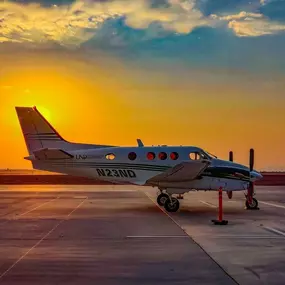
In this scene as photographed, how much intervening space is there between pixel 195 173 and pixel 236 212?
2.57m

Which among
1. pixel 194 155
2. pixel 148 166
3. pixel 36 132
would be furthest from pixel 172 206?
pixel 36 132

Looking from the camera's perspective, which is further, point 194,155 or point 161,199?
point 161,199

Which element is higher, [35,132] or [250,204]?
[35,132]

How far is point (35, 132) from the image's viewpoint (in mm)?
26500

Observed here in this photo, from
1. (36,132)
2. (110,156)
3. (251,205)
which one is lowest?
(251,205)

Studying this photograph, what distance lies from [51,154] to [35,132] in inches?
83.4

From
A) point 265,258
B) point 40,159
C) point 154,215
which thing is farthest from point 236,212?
point 265,258

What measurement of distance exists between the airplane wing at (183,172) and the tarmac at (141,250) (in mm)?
2858

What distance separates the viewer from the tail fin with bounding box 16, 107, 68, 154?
86.8 ft

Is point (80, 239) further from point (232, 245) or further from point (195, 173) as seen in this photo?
point (195, 173)

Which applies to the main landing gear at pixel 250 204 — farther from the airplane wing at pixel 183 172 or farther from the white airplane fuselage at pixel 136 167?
the airplane wing at pixel 183 172

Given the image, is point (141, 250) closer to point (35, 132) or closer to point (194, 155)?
point (194, 155)

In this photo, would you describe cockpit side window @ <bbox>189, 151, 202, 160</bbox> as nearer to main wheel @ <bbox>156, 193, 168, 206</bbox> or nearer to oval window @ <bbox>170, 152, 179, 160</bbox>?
oval window @ <bbox>170, 152, 179, 160</bbox>

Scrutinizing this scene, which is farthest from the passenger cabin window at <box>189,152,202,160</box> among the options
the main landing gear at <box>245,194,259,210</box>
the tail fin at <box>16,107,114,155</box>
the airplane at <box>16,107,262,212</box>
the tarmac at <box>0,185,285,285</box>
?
the tail fin at <box>16,107,114,155</box>
